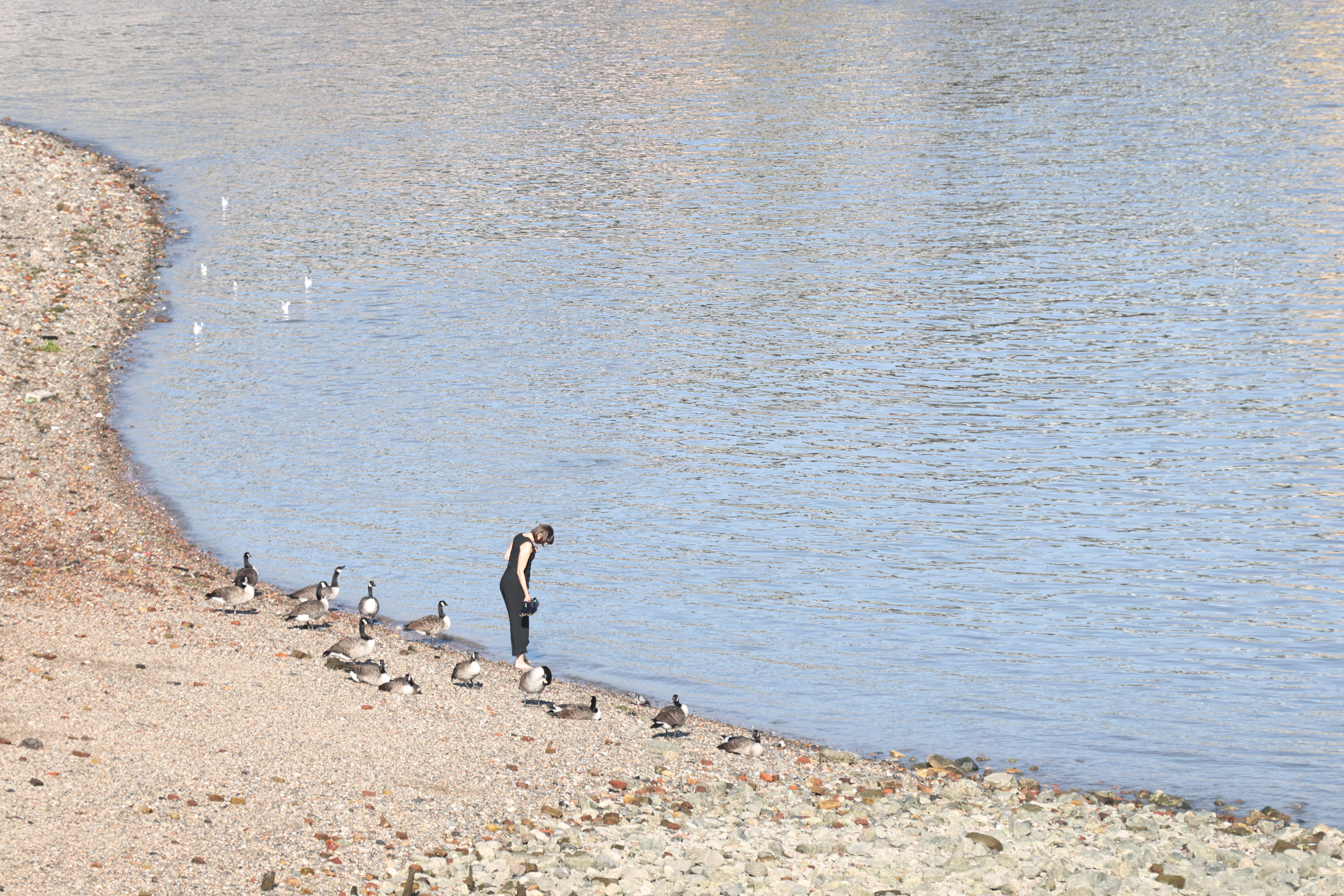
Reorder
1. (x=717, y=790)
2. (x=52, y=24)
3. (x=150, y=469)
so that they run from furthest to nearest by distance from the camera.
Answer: (x=52, y=24) → (x=150, y=469) → (x=717, y=790)

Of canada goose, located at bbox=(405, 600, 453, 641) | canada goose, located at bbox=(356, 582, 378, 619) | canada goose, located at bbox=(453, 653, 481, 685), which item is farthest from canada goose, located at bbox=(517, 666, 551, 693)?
canada goose, located at bbox=(356, 582, 378, 619)

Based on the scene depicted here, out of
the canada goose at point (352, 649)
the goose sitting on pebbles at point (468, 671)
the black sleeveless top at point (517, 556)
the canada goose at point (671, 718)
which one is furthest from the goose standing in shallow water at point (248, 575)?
the canada goose at point (671, 718)

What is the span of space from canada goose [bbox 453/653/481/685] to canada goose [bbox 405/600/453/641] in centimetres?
189

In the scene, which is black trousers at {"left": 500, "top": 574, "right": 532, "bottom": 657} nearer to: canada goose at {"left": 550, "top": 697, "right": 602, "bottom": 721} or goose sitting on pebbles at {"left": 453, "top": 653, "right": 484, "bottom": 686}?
goose sitting on pebbles at {"left": 453, "top": 653, "right": 484, "bottom": 686}

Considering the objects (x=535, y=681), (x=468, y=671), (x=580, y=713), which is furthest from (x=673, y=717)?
(x=468, y=671)

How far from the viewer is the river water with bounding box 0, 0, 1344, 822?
22812mm

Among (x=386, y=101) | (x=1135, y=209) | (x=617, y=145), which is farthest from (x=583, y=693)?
(x=386, y=101)

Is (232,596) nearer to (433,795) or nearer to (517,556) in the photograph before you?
(517,556)

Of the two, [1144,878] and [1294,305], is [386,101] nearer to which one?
[1294,305]

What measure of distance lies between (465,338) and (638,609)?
17508 millimetres

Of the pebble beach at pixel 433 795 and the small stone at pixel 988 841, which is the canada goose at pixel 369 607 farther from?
the small stone at pixel 988 841

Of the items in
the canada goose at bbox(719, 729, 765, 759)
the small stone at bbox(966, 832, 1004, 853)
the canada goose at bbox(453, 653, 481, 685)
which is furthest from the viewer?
the canada goose at bbox(453, 653, 481, 685)

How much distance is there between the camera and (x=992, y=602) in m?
24.9

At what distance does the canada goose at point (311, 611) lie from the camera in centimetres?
2283
